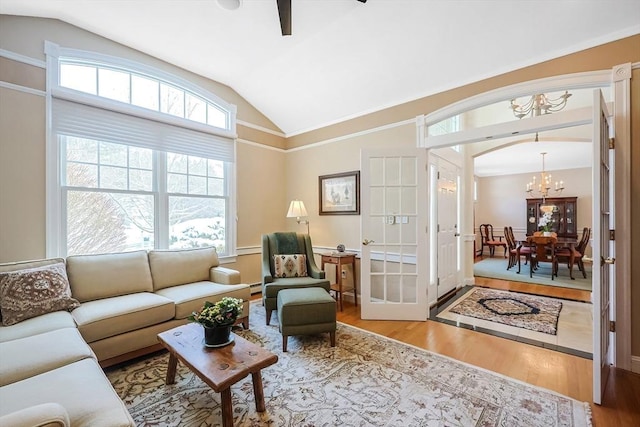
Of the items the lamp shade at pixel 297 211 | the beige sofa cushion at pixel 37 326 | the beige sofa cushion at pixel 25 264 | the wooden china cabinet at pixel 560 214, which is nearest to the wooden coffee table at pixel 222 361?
the beige sofa cushion at pixel 37 326

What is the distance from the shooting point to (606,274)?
90.7 inches

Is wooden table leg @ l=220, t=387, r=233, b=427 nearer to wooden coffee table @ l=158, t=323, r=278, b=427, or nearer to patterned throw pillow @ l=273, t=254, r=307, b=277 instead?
wooden coffee table @ l=158, t=323, r=278, b=427

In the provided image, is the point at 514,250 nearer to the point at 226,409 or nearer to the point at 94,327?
the point at 226,409

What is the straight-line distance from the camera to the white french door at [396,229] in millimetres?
3355

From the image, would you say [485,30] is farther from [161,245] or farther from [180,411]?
[161,245]

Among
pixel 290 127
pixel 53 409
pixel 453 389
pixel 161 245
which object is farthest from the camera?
pixel 290 127

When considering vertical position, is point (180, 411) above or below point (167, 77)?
below

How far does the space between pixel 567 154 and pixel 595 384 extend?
7027 millimetres

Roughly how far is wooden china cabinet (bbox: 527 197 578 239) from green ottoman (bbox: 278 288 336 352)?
8.33 m

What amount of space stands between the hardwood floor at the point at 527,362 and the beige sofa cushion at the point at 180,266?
71.3 inches

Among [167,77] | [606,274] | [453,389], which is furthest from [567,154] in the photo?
[167,77]

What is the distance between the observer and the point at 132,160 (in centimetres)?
337

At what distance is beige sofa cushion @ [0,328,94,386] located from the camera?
148 cm

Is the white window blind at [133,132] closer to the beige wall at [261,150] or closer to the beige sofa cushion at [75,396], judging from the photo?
the beige wall at [261,150]
